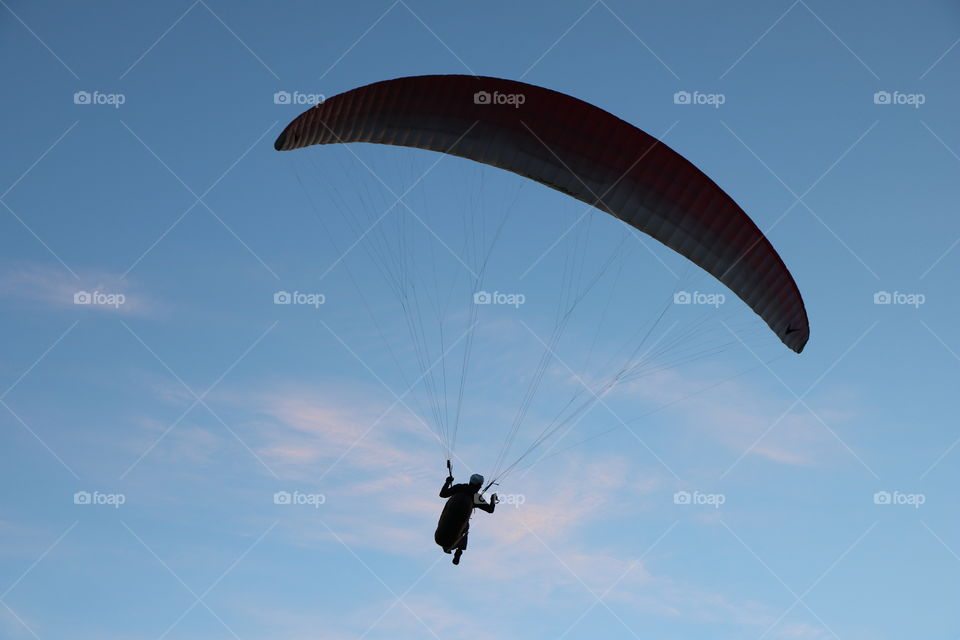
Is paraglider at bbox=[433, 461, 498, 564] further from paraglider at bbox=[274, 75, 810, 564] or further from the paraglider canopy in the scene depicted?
the paraglider canopy

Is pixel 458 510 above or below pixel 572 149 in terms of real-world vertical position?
below

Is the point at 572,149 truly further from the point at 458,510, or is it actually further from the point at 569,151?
the point at 458,510

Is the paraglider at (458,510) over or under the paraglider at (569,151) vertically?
under

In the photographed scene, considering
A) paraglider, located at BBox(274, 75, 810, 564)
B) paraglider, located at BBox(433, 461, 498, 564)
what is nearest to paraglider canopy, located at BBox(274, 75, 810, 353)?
paraglider, located at BBox(274, 75, 810, 564)

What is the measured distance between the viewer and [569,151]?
20.9m

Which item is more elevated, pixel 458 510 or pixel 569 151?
pixel 569 151

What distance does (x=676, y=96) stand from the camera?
975 inches

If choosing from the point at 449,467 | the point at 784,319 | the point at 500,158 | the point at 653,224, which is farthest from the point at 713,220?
the point at 449,467

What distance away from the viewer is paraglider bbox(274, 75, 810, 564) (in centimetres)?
2062

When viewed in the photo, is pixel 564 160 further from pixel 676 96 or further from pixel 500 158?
pixel 676 96

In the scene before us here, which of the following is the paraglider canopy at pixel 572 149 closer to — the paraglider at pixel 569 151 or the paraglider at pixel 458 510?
the paraglider at pixel 569 151

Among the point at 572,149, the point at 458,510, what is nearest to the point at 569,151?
the point at 572,149

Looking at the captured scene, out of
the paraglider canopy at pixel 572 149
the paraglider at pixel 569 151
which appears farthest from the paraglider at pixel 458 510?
the paraglider canopy at pixel 572 149

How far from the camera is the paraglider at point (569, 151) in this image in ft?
67.7
